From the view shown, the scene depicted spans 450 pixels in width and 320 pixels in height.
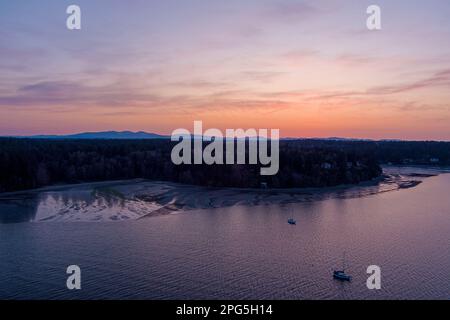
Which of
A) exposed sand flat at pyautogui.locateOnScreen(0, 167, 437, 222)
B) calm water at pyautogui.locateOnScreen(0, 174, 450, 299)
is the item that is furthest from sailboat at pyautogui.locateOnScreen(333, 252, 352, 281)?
exposed sand flat at pyautogui.locateOnScreen(0, 167, 437, 222)

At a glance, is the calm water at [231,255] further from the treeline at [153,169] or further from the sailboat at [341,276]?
the treeline at [153,169]

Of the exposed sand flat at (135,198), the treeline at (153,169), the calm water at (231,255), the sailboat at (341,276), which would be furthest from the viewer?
the treeline at (153,169)

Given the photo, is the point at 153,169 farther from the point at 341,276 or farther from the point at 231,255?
the point at 341,276

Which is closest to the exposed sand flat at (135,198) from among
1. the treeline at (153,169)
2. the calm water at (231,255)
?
the treeline at (153,169)


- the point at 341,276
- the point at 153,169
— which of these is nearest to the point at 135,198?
the point at 153,169

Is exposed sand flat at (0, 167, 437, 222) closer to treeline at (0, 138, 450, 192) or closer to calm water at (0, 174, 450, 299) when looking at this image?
treeline at (0, 138, 450, 192)

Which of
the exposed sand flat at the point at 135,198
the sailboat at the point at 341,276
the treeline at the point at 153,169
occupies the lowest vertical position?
the sailboat at the point at 341,276

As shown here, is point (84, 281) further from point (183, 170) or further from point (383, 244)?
point (183, 170)
